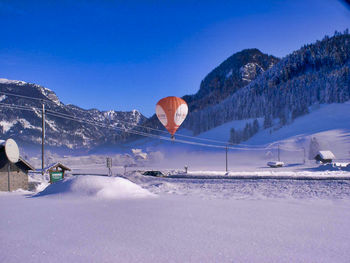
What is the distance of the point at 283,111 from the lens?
13838 cm

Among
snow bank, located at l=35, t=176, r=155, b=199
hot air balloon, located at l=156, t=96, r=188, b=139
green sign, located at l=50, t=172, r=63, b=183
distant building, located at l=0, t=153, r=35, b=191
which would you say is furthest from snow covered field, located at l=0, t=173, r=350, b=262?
hot air balloon, located at l=156, t=96, r=188, b=139

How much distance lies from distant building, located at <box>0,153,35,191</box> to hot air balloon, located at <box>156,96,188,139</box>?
1760cm

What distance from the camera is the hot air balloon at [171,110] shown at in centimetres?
3475

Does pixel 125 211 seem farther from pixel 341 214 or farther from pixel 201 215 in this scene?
pixel 341 214

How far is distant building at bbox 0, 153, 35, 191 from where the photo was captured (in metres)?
21.1

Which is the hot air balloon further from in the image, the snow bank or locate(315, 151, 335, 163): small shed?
locate(315, 151, 335, 163): small shed

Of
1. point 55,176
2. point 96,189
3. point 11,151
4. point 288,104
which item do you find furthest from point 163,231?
point 288,104

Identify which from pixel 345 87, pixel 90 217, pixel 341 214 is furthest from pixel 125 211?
pixel 345 87

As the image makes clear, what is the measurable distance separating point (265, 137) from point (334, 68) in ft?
301

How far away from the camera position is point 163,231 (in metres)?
8.32

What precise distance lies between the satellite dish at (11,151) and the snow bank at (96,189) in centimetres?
680

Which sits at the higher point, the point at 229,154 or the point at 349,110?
the point at 349,110

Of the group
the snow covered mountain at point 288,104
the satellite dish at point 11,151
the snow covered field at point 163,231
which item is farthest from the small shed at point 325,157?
the satellite dish at point 11,151

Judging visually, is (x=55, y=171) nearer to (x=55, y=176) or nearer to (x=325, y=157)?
(x=55, y=176)
